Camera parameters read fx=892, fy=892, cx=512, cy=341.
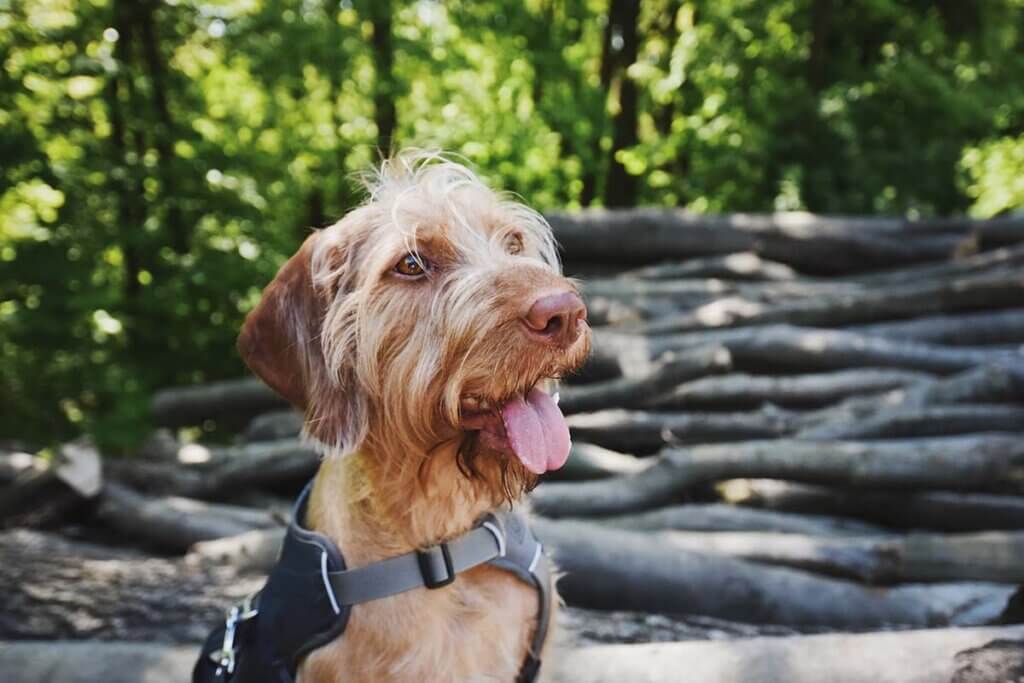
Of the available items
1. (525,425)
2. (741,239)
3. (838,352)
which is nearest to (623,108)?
(741,239)

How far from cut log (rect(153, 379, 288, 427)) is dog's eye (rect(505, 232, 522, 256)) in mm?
5259

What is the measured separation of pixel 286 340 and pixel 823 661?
5.35 feet

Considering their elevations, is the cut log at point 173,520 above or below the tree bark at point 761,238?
below

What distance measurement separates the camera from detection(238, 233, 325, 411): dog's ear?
232 cm

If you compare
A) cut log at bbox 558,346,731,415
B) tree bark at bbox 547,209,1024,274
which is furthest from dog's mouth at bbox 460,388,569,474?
tree bark at bbox 547,209,1024,274

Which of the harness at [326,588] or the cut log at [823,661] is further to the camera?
the cut log at [823,661]

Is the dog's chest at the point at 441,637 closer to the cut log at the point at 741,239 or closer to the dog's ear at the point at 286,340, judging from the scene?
the dog's ear at the point at 286,340

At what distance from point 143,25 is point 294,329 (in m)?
7.09

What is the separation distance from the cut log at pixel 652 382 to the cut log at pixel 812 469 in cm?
94

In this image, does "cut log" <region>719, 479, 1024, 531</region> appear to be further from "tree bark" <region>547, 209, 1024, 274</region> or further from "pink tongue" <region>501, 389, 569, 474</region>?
"tree bark" <region>547, 209, 1024, 274</region>

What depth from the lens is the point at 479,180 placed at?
2584 mm

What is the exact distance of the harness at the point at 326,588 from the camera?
2133 mm

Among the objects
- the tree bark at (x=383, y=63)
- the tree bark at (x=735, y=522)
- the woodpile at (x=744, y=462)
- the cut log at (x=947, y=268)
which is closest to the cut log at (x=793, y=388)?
the woodpile at (x=744, y=462)

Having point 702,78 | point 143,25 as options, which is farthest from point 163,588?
point 702,78
